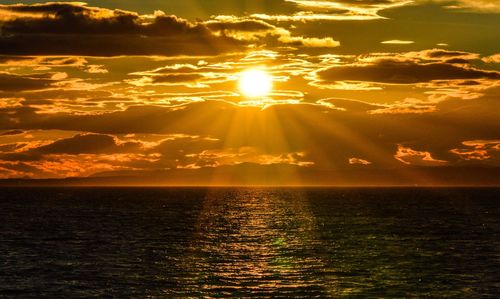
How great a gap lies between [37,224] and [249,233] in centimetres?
4470

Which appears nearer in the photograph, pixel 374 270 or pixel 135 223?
pixel 374 270

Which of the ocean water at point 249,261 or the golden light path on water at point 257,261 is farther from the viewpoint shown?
the golden light path on water at point 257,261

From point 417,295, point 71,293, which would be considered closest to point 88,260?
point 71,293

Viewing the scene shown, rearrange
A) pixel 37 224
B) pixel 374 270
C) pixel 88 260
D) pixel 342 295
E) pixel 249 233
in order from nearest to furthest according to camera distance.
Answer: pixel 342 295, pixel 374 270, pixel 88 260, pixel 249 233, pixel 37 224

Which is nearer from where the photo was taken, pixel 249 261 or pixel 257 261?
pixel 257 261

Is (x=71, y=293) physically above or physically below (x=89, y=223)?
above

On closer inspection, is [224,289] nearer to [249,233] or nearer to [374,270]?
[374,270]

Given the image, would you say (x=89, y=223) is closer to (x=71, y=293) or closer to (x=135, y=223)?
(x=135, y=223)

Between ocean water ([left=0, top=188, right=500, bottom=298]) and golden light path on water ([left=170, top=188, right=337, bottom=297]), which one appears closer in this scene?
ocean water ([left=0, top=188, right=500, bottom=298])

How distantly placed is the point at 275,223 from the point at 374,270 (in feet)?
222

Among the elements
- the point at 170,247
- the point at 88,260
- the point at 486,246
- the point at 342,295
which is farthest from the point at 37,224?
the point at 342,295

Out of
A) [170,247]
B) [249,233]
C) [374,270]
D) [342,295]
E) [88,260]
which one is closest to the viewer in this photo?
[342,295]

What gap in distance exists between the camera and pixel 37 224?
13862cm

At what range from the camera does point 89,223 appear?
141000 millimetres
